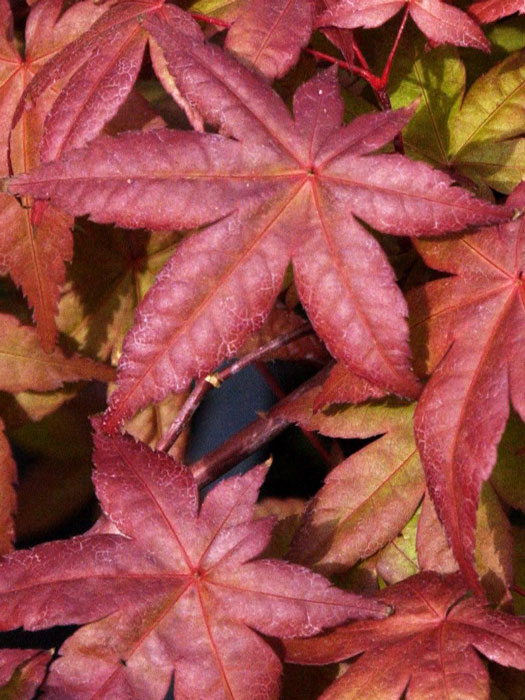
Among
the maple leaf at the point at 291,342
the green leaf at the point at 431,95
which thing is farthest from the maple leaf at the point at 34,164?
the green leaf at the point at 431,95

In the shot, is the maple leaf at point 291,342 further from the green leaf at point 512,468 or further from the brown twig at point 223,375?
the green leaf at point 512,468

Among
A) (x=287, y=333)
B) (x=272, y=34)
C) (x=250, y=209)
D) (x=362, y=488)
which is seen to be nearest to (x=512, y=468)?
(x=362, y=488)

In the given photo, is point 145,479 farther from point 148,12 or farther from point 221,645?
point 148,12

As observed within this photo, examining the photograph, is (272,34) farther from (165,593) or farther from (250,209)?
(165,593)

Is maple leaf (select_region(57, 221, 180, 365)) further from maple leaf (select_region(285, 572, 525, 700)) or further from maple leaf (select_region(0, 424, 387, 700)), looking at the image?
maple leaf (select_region(285, 572, 525, 700))

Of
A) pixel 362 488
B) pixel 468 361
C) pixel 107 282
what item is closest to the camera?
pixel 468 361

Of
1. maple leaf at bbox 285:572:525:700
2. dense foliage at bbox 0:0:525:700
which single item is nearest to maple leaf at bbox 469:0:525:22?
dense foliage at bbox 0:0:525:700
